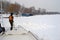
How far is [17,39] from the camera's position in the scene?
34.4 ft

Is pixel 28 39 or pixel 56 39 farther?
pixel 56 39

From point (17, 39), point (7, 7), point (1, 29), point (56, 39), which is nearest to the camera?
point (17, 39)

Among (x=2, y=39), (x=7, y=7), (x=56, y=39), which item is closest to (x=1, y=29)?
(x=2, y=39)

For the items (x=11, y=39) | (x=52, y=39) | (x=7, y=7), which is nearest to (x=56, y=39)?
(x=52, y=39)

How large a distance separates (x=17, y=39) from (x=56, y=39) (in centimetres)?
310

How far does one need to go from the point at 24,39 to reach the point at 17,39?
411 millimetres

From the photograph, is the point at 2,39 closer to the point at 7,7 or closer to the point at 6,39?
the point at 6,39

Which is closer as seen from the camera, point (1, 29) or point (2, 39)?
point (2, 39)

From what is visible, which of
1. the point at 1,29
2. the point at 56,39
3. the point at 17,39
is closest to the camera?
the point at 17,39

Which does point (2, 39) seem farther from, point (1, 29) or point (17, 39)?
point (1, 29)

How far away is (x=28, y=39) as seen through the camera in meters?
10.6

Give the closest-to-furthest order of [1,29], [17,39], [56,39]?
[17,39] → [56,39] → [1,29]

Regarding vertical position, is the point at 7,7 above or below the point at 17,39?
below

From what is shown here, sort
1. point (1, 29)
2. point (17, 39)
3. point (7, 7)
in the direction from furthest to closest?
point (7, 7) < point (1, 29) < point (17, 39)
